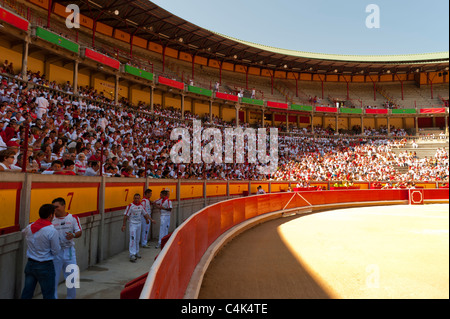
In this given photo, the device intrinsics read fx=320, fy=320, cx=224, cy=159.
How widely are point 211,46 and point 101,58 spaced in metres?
16.3

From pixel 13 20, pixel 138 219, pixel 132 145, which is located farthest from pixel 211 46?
pixel 138 219

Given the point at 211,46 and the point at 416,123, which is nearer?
the point at 211,46

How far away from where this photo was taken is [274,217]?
16.7 m

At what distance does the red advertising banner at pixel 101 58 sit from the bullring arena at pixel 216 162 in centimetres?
18

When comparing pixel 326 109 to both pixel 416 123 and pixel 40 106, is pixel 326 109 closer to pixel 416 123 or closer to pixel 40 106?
pixel 416 123

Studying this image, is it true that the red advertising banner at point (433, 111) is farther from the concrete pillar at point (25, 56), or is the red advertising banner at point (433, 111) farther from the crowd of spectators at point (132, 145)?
the concrete pillar at point (25, 56)

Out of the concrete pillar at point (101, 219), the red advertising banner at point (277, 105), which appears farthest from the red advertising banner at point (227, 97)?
the concrete pillar at point (101, 219)

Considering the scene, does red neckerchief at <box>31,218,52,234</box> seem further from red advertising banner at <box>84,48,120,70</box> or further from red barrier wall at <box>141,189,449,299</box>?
red advertising banner at <box>84,48,120,70</box>

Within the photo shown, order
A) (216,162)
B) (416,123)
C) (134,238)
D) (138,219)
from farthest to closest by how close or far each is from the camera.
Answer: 1. (416,123)
2. (216,162)
3. (138,219)
4. (134,238)

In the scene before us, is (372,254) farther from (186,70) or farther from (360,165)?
(186,70)

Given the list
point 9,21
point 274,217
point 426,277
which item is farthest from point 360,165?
point 9,21

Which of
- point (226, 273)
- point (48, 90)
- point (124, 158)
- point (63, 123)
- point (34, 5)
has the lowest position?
point (226, 273)

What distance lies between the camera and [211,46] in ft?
125
